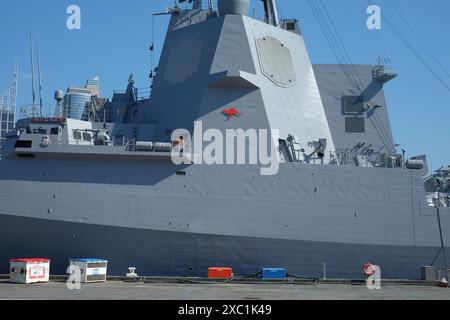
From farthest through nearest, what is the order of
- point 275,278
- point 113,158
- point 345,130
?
point 345,130, point 113,158, point 275,278

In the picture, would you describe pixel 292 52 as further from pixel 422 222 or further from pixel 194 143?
pixel 422 222

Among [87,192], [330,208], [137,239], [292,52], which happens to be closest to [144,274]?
[137,239]

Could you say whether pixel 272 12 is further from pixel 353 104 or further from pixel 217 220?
pixel 217 220

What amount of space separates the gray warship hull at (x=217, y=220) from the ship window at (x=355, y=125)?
168 inches

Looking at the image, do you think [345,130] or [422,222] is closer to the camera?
[422,222]

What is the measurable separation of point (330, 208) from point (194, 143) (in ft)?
16.3

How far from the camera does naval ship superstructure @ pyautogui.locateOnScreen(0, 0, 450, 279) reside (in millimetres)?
15289

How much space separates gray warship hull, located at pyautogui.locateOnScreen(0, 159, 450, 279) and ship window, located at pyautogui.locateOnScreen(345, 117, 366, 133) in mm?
4267

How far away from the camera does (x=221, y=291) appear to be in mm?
12398

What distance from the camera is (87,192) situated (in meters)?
15.5

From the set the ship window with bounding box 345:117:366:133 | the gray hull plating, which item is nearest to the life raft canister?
the gray hull plating

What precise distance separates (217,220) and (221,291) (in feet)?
11.4

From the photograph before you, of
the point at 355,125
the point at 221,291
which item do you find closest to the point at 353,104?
the point at 355,125

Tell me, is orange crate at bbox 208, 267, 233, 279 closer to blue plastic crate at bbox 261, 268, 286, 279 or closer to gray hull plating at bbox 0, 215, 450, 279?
Answer: gray hull plating at bbox 0, 215, 450, 279
